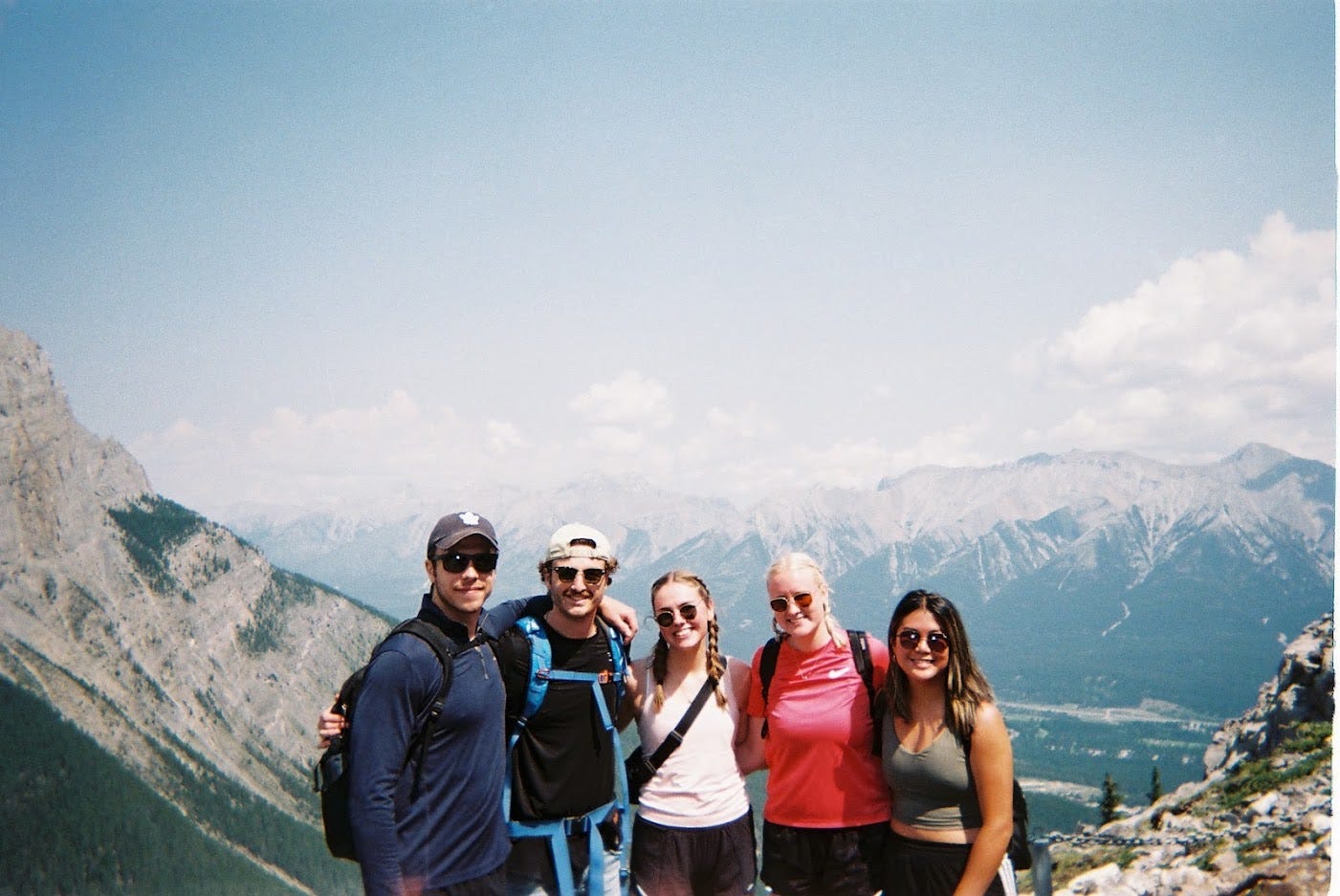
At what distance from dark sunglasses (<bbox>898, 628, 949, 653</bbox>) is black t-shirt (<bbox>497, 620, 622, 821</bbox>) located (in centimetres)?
220

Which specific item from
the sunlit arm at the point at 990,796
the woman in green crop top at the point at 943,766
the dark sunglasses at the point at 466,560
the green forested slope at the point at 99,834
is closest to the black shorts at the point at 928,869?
Result: the woman in green crop top at the point at 943,766

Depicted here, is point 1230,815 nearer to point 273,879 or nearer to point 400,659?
point 400,659

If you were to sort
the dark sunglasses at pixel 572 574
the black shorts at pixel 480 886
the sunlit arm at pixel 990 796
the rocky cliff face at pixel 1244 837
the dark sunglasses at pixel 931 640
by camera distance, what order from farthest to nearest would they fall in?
the rocky cliff face at pixel 1244 837, the dark sunglasses at pixel 572 574, the dark sunglasses at pixel 931 640, the sunlit arm at pixel 990 796, the black shorts at pixel 480 886

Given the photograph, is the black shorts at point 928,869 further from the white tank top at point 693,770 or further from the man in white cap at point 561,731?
the man in white cap at point 561,731

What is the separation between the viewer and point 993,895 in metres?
5.75

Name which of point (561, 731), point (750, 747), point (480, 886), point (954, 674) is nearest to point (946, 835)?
point (954, 674)

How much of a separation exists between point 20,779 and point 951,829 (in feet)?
576

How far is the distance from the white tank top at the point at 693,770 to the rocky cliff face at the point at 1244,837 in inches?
99.8

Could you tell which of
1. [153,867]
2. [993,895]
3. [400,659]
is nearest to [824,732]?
[993,895]

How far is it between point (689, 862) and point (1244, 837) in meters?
12.0

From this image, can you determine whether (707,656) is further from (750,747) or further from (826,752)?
(826,752)

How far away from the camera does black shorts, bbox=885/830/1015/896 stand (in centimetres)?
574

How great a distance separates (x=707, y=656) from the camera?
6672 millimetres

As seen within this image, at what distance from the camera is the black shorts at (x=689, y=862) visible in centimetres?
640
